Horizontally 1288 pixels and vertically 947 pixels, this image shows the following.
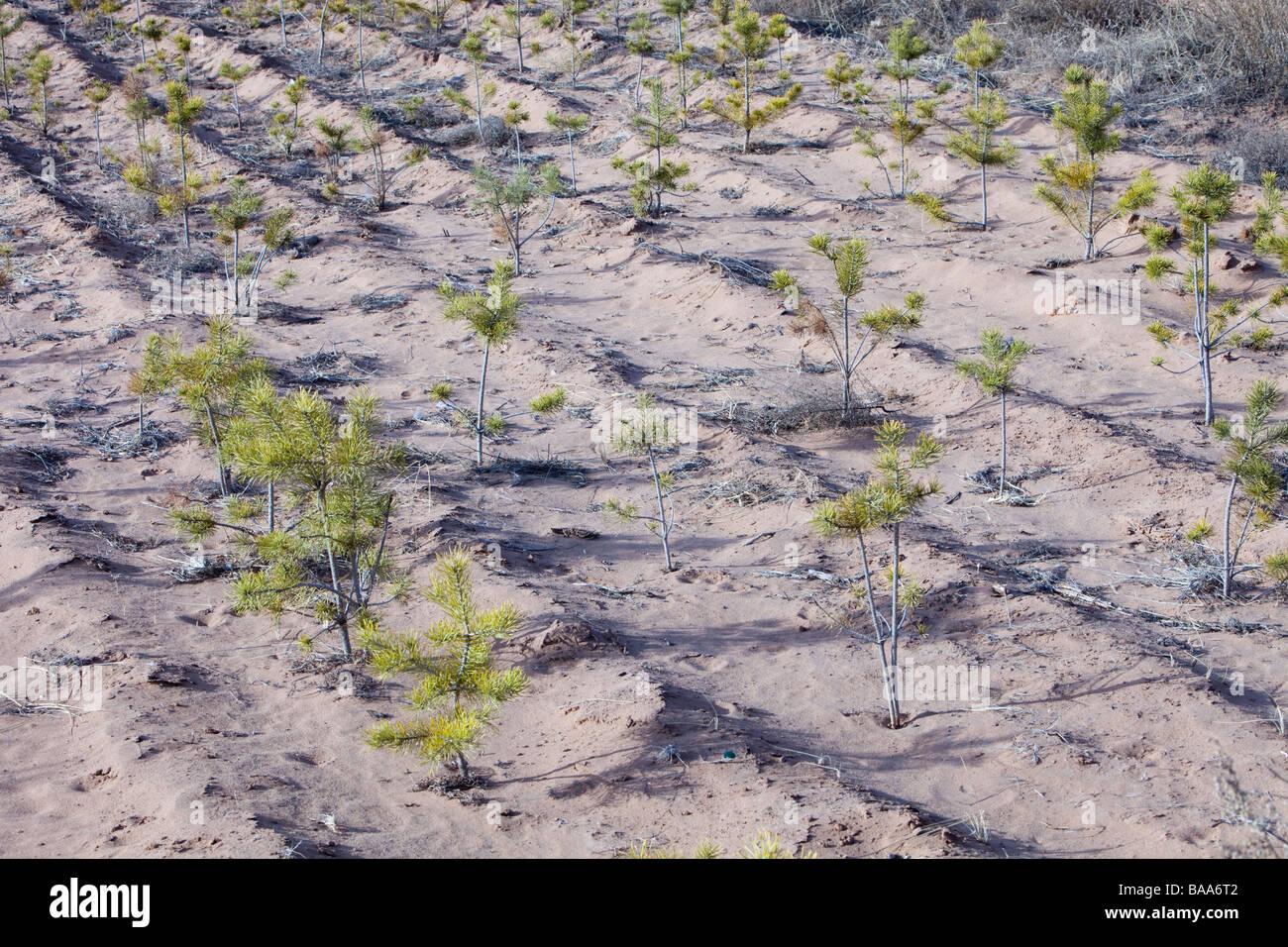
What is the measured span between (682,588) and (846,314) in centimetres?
327

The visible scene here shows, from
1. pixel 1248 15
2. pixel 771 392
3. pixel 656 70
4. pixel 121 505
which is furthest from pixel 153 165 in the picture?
pixel 1248 15

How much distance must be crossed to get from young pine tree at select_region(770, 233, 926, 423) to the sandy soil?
0.30 meters

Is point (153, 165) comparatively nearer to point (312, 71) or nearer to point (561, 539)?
point (312, 71)

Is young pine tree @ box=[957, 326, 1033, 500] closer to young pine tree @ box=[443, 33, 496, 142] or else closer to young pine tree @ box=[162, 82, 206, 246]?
young pine tree @ box=[162, 82, 206, 246]

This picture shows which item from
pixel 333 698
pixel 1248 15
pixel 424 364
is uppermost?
pixel 1248 15

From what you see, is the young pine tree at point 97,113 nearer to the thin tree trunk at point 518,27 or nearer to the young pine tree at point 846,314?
the thin tree trunk at point 518,27

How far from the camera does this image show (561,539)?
20.6 feet

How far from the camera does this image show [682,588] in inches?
222

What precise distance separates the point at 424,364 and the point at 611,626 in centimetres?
511

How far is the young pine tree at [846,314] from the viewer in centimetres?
739

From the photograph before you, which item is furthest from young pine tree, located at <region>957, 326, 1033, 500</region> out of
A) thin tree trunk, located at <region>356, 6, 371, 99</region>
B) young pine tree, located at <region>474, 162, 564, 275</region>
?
thin tree trunk, located at <region>356, 6, 371, 99</region>

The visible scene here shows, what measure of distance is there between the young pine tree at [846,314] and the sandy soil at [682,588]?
296 mm

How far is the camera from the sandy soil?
3.69m

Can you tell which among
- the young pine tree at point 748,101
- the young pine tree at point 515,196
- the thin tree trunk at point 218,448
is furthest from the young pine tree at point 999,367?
the young pine tree at point 748,101
